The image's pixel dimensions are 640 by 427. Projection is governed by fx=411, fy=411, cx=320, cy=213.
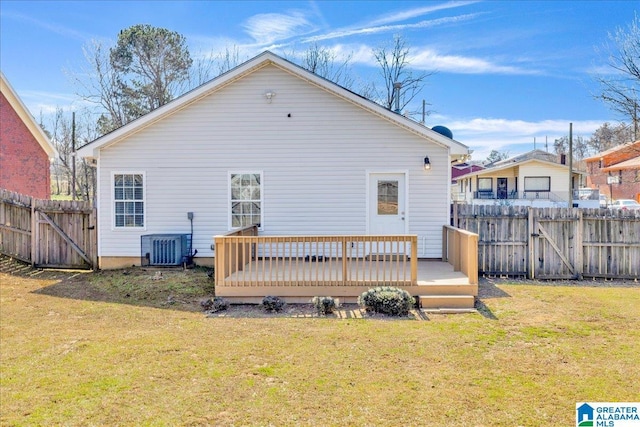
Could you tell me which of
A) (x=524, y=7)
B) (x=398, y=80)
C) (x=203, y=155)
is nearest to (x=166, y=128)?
(x=203, y=155)

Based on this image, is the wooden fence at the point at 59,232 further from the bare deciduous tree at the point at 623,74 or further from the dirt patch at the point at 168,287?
the bare deciduous tree at the point at 623,74

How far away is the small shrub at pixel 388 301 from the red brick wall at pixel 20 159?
53.9ft

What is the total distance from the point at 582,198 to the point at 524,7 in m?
22.9

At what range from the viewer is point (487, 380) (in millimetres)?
4086

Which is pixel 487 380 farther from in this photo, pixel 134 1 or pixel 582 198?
pixel 582 198

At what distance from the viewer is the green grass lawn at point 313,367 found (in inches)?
137

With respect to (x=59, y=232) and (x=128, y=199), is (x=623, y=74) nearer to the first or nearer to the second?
(x=128, y=199)

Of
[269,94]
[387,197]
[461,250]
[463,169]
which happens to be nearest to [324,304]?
[461,250]

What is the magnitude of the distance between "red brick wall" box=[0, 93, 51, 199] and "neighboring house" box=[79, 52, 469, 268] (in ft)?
31.8

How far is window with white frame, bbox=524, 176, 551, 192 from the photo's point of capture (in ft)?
107

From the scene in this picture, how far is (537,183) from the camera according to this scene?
32594 millimetres

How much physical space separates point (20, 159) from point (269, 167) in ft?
44.9

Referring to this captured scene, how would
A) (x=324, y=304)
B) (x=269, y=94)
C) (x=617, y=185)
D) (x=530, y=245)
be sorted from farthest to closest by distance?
(x=617, y=185)
(x=269, y=94)
(x=530, y=245)
(x=324, y=304)
